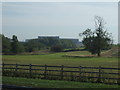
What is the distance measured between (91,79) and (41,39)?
17215 centimetres

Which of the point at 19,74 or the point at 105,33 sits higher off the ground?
the point at 105,33

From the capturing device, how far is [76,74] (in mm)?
20406

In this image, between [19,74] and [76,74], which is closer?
[76,74]

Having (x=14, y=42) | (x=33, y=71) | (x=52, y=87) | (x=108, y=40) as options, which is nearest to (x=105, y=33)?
(x=108, y=40)

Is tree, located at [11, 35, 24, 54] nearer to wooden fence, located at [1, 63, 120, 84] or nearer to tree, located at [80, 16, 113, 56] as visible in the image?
tree, located at [80, 16, 113, 56]

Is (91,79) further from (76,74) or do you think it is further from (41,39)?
(41,39)

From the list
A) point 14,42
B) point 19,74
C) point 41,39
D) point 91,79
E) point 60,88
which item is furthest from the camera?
point 41,39

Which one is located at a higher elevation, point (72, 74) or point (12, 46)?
point (12, 46)

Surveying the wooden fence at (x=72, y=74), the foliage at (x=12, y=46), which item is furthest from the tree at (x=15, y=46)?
the wooden fence at (x=72, y=74)

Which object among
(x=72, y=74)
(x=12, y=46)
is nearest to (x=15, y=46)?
(x=12, y=46)

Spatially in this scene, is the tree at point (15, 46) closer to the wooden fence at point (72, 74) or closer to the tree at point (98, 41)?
the tree at point (98, 41)

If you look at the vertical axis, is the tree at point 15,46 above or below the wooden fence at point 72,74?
above

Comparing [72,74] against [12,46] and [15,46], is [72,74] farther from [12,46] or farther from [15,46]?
[12,46]

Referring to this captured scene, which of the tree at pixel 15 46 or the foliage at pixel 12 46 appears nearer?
the foliage at pixel 12 46
